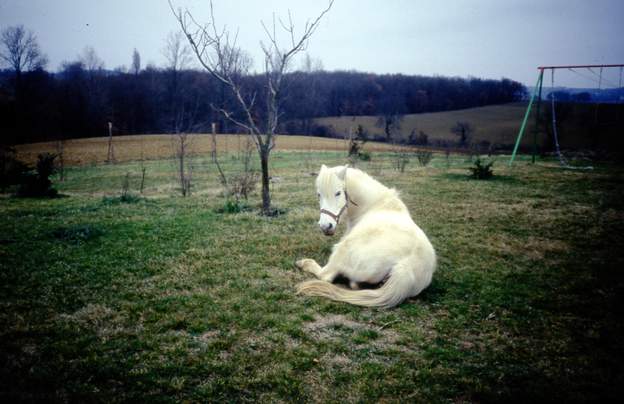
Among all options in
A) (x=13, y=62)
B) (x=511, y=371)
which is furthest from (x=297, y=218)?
(x=13, y=62)

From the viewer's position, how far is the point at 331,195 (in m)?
4.74

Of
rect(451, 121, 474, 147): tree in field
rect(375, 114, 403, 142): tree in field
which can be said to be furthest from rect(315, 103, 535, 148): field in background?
rect(375, 114, 403, 142): tree in field

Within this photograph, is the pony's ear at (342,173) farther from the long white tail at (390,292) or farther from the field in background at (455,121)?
the field in background at (455,121)

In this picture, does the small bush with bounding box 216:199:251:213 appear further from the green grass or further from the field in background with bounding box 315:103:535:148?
the field in background with bounding box 315:103:535:148

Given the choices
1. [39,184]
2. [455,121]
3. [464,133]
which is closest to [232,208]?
[39,184]

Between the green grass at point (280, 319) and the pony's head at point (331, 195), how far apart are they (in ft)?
3.28

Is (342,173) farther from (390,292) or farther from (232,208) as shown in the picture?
(232,208)

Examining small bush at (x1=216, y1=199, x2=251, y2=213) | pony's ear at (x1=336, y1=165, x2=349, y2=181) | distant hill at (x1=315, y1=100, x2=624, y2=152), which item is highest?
distant hill at (x1=315, y1=100, x2=624, y2=152)

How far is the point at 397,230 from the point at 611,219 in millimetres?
6959

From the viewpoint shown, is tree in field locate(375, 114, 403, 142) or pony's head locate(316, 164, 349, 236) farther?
tree in field locate(375, 114, 403, 142)

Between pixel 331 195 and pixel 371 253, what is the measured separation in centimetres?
109

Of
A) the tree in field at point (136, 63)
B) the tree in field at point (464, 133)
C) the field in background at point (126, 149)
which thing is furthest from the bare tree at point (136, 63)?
the tree in field at point (464, 133)

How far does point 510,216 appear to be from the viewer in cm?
843

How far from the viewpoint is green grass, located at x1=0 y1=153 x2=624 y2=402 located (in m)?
2.69
